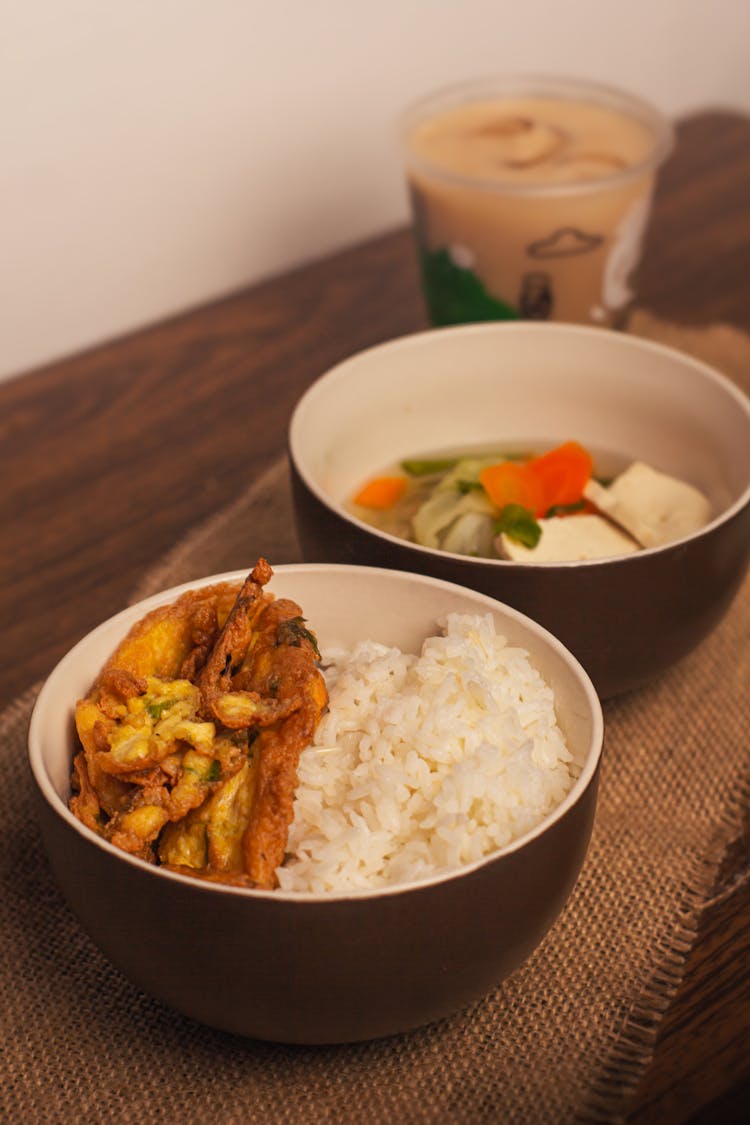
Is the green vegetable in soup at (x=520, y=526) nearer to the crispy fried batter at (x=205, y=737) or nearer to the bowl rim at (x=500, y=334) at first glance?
the bowl rim at (x=500, y=334)

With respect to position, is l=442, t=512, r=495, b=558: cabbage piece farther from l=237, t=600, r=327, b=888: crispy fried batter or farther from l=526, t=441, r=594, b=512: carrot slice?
l=237, t=600, r=327, b=888: crispy fried batter

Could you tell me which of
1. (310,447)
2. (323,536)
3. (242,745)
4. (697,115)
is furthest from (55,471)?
(697,115)

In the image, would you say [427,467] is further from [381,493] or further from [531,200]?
[531,200]

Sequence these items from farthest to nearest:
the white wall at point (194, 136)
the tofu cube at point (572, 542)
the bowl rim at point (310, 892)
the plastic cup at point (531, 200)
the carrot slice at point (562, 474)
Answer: the white wall at point (194, 136), the plastic cup at point (531, 200), the carrot slice at point (562, 474), the tofu cube at point (572, 542), the bowl rim at point (310, 892)

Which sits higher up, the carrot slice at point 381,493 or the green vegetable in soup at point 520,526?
the green vegetable in soup at point 520,526

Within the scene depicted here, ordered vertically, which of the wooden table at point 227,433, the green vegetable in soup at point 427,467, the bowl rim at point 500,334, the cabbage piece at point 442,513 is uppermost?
the bowl rim at point 500,334

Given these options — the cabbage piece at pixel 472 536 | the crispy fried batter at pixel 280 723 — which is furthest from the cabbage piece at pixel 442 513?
the crispy fried batter at pixel 280 723
